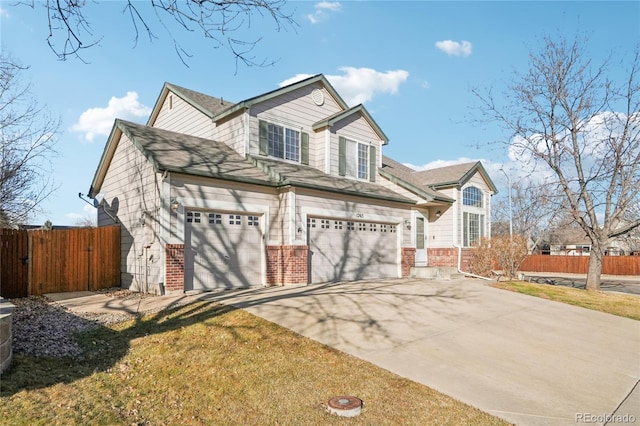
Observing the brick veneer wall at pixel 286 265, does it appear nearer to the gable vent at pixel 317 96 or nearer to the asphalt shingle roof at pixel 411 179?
the gable vent at pixel 317 96

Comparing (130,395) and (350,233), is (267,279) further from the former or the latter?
(130,395)

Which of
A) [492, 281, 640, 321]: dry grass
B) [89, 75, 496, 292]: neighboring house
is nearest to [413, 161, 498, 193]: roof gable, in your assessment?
[89, 75, 496, 292]: neighboring house

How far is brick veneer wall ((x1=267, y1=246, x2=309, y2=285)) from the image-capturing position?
13.2 meters

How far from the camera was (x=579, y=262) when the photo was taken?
116ft

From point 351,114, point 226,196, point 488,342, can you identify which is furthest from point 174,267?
point 351,114

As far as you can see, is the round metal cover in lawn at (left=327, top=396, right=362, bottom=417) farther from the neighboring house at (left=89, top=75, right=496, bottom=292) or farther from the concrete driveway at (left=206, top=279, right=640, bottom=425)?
the neighboring house at (left=89, top=75, right=496, bottom=292)

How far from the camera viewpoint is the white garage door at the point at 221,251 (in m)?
11.7

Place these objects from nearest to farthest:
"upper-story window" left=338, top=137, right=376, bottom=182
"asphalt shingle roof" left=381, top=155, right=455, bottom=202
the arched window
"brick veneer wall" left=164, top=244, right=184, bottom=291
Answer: "brick veneer wall" left=164, top=244, right=184, bottom=291, "upper-story window" left=338, top=137, right=376, bottom=182, "asphalt shingle roof" left=381, top=155, right=455, bottom=202, the arched window

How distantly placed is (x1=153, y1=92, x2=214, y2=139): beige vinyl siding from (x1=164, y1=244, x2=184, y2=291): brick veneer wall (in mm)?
6849

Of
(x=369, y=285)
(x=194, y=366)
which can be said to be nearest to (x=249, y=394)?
(x=194, y=366)

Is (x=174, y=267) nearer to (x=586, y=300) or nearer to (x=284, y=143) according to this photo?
(x=284, y=143)

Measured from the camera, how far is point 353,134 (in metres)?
18.3

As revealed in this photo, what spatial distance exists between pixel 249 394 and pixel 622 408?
4864 mm

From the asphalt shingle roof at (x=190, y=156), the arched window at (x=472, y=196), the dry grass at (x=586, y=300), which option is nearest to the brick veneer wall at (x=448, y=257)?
the arched window at (x=472, y=196)
